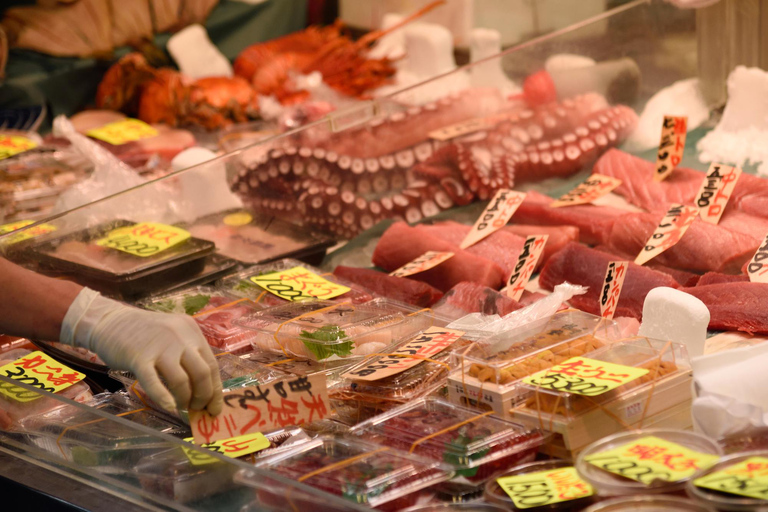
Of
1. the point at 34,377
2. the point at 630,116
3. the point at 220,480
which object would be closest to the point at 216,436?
the point at 220,480

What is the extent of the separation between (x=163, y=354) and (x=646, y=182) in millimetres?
2148

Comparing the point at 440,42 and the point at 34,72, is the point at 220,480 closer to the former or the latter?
the point at 440,42

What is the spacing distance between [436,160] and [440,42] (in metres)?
1.80

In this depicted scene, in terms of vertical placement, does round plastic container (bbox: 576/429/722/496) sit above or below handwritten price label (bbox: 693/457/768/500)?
below

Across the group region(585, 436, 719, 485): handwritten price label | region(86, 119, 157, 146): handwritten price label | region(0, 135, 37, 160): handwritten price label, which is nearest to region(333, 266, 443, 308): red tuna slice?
region(585, 436, 719, 485): handwritten price label

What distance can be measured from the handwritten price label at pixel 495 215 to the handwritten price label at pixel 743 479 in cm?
176

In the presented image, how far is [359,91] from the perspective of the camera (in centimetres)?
525

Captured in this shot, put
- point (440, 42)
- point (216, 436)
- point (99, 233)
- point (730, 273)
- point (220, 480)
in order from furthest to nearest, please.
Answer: point (440, 42) < point (99, 233) < point (730, 273) < point (216, 436) < point (220, 480)

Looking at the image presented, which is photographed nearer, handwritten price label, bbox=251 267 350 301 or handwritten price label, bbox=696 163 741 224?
handwritten price label, bbox=251 267 350 301

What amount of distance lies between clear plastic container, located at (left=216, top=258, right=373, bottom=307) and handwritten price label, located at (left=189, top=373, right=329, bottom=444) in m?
0.74

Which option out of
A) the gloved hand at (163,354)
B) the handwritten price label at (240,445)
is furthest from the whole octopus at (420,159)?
the handwritten price label at (240,445)

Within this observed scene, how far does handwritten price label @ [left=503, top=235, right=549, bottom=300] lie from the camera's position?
2785mm

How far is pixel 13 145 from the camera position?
4.69 metres

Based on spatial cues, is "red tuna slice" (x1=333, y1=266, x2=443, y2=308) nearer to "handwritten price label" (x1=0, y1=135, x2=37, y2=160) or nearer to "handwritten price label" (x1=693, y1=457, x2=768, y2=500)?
"handwritten price label" (x1=693, y1=457, x2=768, y2=500)
